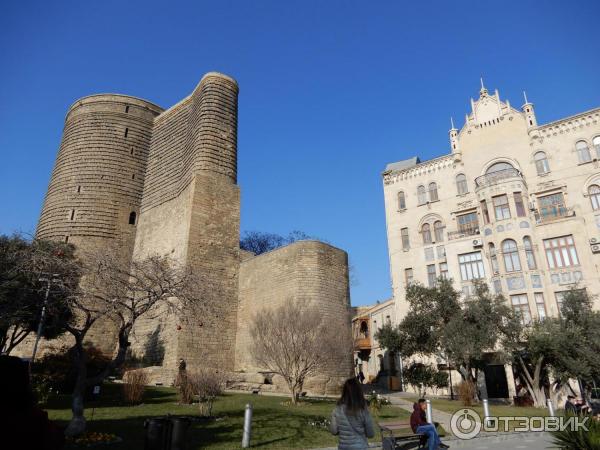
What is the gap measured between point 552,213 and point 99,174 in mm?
30498

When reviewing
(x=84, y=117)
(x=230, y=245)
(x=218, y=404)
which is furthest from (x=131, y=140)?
(x=218, y=404)

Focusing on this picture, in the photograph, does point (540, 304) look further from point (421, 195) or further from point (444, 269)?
point (421, 195)

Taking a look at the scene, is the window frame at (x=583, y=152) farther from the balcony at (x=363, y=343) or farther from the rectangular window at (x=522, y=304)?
the balcony at (x=363, y=343)

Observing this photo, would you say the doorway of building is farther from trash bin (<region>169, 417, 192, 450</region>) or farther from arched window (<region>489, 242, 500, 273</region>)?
trash bin (<region>169, 417, 192, 450</region>)

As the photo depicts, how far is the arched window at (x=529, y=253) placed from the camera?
23531 millimetres

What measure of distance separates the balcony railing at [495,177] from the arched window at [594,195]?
12.7 ft

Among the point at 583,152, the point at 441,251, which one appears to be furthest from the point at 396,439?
the point at 583,152

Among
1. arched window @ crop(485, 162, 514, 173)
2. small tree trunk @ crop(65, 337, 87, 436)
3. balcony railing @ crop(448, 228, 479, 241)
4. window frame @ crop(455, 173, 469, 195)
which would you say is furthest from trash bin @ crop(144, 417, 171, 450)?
arched window @ crop(485, 162, 514, 173)

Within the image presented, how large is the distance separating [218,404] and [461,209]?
20782mm

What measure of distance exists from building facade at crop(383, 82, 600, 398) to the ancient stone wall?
721 centimetres

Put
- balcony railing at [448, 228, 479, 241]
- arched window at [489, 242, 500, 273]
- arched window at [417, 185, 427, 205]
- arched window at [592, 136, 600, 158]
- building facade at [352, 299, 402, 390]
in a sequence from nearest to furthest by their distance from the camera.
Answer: arched window at [592, 136, 600, 158] < arched window at [489, 242, 500, 273] < balcony railing at [448, 228, 479, 241] < arched window at [417, 185, 427, 205] < building facade at [352, 299, 402, 390]

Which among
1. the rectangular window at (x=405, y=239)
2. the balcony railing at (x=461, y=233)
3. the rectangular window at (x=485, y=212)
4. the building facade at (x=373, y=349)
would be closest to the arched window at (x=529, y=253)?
the rectangular window at (x=485, y=212)

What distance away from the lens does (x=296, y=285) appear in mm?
22078

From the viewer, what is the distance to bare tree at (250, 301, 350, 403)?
15.8 meters
